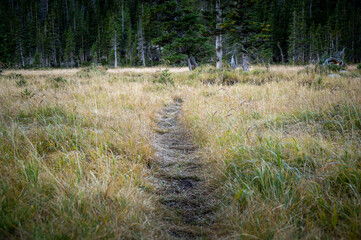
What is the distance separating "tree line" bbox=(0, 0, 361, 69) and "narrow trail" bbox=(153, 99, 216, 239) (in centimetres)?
710

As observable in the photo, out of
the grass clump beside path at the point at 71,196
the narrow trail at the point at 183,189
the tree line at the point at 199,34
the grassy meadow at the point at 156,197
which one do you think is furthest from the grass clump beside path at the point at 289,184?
the tree line at the point at 199,34

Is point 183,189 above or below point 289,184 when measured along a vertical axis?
below

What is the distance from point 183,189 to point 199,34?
52.3 ft

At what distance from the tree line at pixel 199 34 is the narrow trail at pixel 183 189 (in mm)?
7095

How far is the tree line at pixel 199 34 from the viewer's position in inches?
540

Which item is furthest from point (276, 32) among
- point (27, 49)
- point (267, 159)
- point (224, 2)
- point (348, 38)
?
point (27, 49)

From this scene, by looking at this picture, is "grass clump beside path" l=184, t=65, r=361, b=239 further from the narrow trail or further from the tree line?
the tree line

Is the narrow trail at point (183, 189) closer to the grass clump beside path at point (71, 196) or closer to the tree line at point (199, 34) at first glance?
the grass clump beside path at point (71, 196)

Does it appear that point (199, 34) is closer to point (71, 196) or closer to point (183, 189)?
point (183, 189)

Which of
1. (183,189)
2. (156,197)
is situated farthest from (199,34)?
(156,197)

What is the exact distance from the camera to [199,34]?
16016 mm

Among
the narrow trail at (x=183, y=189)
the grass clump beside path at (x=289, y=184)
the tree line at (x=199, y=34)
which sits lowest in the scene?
the narrow trail at (x=183, y=189)

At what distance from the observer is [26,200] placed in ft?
4.95

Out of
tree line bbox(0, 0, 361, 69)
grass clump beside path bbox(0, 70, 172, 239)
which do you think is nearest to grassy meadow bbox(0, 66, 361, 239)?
grass clump beside path bbox(0, 70, 172, 239)
